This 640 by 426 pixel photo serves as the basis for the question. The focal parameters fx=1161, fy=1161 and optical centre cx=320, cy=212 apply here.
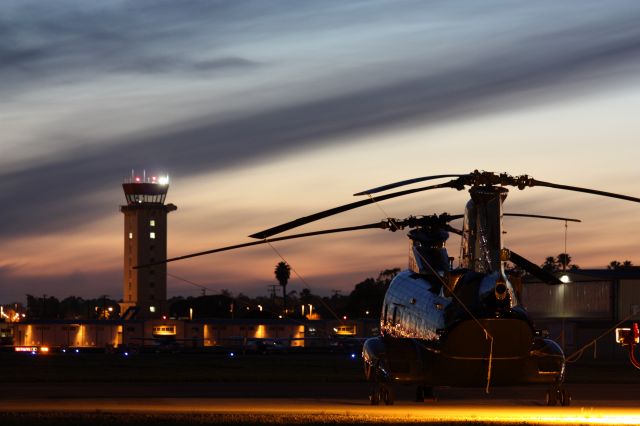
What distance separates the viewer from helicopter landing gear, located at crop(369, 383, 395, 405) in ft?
89.9

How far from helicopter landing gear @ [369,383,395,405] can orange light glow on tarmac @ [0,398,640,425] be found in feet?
0.82

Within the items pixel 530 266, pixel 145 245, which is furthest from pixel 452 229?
pixel 145 245

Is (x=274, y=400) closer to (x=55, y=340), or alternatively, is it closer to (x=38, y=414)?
(x=38, y=414)

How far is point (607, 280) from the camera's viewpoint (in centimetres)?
7906

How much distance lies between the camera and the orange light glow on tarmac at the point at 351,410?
77.6 ft

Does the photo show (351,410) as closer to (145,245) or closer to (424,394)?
(424,394)

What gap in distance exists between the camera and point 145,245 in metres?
159

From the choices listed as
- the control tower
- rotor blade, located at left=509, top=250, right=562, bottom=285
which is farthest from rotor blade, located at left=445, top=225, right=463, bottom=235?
the control tower

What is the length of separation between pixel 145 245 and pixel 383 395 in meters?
134

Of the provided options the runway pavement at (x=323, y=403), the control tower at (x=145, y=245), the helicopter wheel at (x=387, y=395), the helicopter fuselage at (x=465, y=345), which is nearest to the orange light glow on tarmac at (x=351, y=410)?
the runway pavement at (x=323, y=403)

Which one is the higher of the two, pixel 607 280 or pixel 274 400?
pixel 607 280

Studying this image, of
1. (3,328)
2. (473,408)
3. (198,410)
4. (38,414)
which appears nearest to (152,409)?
(198,410)

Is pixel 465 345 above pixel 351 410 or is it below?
above

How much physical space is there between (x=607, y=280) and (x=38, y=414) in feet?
198
